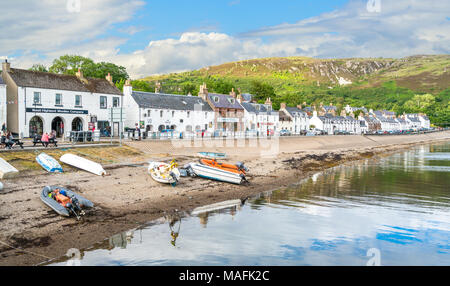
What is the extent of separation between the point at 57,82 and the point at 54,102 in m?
2.76

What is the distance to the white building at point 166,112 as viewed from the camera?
55438 millimetres

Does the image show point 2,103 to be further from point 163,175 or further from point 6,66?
point 163,175

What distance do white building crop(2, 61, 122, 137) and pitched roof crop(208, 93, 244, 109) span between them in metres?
24.3

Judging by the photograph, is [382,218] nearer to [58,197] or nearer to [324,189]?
[324,189]

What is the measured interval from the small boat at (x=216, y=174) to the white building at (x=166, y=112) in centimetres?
2490

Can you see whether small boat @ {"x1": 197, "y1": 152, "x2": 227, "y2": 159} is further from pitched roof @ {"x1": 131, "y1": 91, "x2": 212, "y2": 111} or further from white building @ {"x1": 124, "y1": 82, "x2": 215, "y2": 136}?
pitched roof @ {"x1": 131, "y1": 91, "x2": 212, "y2": 111}

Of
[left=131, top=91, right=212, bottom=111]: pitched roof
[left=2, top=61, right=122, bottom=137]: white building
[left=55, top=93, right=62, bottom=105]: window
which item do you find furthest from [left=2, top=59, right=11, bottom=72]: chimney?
[left=131, top=91, right=212, bottom=111]: pitched roof

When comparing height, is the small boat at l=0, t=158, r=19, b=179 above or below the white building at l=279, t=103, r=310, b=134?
below

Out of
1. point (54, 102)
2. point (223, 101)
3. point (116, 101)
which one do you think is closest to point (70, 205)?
point (54, 102)

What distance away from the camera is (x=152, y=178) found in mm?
24672

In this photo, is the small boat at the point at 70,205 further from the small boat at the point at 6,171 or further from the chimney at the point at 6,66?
the chimney at the point at 6,66

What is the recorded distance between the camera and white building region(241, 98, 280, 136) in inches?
3233

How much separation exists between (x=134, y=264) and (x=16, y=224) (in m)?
5.44
